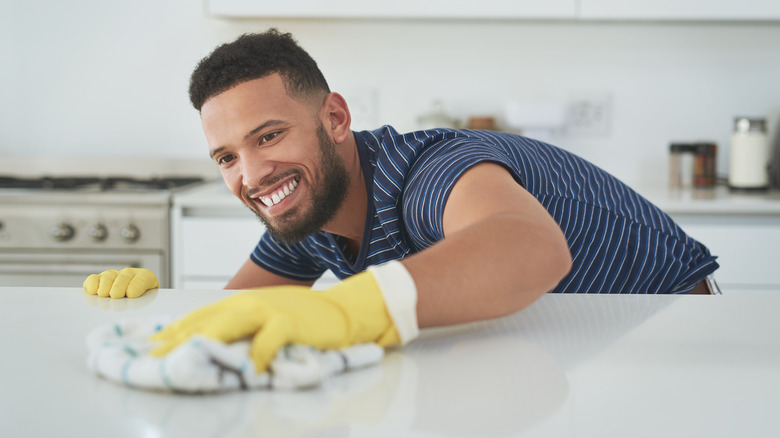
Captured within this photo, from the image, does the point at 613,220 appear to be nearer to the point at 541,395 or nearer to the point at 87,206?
the point at 541,395

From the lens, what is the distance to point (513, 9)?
2.24 meters

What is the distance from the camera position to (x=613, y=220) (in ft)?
3.75

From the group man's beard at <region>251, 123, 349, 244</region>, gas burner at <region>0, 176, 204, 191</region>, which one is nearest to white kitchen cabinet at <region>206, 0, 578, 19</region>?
gas burner at <region>0, 176, 204, 191</region>

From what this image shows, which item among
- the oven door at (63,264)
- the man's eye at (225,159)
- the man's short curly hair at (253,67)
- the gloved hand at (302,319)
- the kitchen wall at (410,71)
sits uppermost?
the kitchen wall at (410,71)

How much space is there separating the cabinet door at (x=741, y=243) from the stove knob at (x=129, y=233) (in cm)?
158

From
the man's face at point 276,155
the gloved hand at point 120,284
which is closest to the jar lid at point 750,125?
the man's face at point 276,155

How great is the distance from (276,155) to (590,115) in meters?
1.82

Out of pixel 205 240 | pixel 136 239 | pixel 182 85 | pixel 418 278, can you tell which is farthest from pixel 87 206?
pixel 418 278

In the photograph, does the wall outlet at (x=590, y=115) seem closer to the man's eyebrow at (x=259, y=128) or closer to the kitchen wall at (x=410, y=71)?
the kitchen wall at (x=410, y=71)

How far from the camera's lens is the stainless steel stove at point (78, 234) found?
6.81ft

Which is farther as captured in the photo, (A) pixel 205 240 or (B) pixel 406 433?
(A) pixel 205 240

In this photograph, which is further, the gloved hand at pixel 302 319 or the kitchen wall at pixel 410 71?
the kitchen wall at pixel 410 71

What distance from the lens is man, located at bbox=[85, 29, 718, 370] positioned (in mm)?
564

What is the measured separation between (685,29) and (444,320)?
2.34 m
